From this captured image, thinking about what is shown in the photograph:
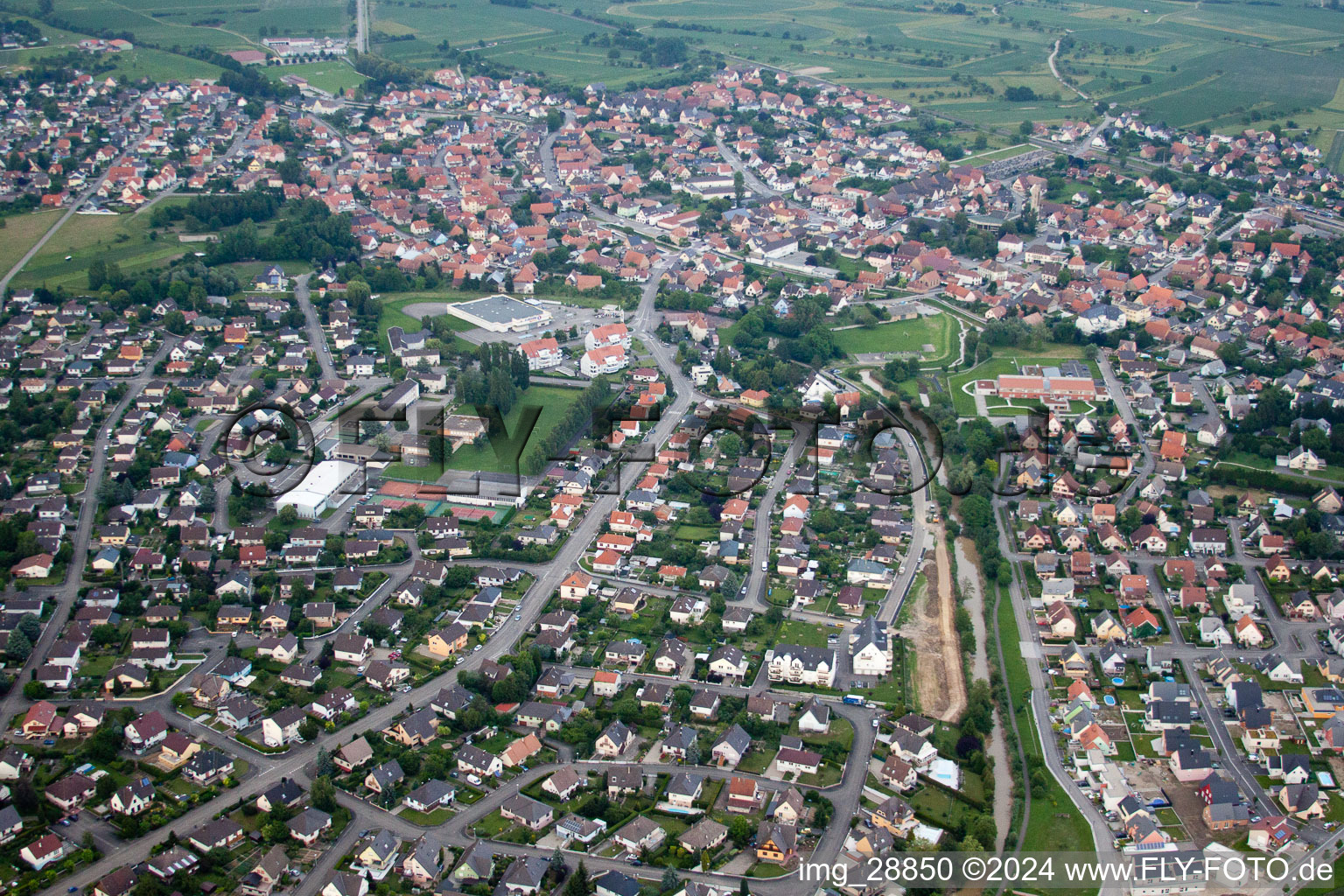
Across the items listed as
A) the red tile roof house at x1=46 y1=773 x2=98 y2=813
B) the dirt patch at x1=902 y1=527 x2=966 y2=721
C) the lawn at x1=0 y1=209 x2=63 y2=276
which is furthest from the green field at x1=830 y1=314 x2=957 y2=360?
the lawn at x1=0 y1=209 x2=63 y2=276

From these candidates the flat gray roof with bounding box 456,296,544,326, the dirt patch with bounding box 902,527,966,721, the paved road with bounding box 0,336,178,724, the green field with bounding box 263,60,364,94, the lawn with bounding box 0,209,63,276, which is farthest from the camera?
the green field with bounding box 263,60,364,94

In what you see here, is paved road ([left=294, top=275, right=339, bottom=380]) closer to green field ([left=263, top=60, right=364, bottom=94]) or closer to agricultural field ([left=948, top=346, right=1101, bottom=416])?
agricultural field ([left=948, top=346, right=1101, bottom=416])

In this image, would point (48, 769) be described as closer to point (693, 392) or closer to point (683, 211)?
point (693, 392)

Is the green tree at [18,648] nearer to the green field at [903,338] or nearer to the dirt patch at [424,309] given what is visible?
the dirt patch at [424,309]

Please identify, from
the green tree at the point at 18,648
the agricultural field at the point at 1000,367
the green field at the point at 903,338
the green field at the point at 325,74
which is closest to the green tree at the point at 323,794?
the green tree at the point at 18,648

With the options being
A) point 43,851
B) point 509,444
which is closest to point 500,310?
point 509,444

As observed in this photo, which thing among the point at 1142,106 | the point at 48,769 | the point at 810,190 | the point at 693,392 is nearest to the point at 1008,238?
the point at 810,190
